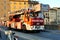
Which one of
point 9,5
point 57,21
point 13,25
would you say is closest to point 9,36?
point 13,25

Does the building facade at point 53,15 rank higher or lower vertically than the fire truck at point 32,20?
lower

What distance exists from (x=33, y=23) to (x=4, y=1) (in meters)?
91.4

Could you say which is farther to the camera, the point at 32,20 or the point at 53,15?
the point at 53,15

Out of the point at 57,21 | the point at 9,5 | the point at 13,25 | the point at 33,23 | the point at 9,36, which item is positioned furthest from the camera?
the point at 9,5

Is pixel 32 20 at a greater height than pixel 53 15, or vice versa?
pixel 32 20

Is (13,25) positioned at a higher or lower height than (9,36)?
lower

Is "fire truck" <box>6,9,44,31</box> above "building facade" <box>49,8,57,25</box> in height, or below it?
above

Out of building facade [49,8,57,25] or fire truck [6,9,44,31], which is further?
building facade [49,8,57,25]

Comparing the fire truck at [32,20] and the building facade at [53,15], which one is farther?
the building facade at [53,15]

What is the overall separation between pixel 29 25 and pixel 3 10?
3475 inches

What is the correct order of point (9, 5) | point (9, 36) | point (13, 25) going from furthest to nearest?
point (9, 5) → point (13, 25) → point (9, 36)

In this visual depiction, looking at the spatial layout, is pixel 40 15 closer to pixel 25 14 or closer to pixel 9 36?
pixel 25 14

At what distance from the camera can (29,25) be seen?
29.9m

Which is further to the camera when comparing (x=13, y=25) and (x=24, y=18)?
(x=13, y=25)
